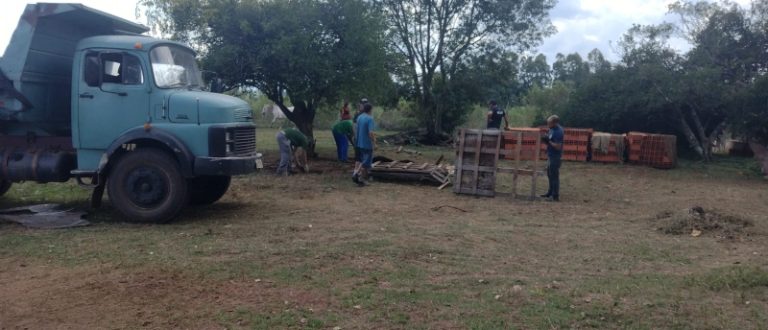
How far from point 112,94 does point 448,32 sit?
69.5 feet

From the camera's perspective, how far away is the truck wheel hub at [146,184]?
8.57m

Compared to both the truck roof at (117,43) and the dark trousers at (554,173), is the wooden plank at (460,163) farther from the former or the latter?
the truck roof at (117,43)

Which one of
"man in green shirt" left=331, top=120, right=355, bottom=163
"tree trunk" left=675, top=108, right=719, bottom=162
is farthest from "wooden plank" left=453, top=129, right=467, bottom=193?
"tree trunk" left=675, top=108, right=719, bottom=162

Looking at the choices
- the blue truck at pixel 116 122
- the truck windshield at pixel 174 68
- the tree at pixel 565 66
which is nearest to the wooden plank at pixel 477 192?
the blue truck at pixel 116 122

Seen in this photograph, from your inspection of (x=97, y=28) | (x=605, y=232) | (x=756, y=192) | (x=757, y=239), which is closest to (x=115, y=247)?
(x=97, y=28)

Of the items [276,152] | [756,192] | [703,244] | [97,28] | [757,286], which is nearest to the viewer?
[757,286]

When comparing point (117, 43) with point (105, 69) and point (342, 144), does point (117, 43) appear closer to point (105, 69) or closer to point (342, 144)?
point (105, 69)

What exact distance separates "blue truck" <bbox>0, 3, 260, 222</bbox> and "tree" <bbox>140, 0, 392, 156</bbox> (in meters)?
5.83

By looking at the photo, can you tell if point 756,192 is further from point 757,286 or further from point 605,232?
point 757,286

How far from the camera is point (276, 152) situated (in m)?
19.4

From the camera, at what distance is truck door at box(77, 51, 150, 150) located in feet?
27.8

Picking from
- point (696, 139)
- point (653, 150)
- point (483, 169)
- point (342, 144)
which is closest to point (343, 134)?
point (342, 144)

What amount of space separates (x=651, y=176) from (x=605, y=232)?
29.2 feet

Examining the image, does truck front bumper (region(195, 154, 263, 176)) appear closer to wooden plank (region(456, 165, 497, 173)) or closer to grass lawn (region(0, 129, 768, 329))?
grass lawn (region(0, 129, 768, 329))
